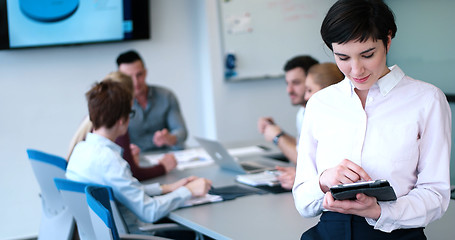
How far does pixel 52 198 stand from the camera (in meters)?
3.18

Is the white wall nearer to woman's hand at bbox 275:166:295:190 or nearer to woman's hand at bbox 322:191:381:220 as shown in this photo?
woman's hand at bbox 275:166:295:190

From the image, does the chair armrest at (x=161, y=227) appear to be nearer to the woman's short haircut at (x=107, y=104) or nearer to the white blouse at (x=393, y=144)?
the woman's short haircut at (x=107, y=104)

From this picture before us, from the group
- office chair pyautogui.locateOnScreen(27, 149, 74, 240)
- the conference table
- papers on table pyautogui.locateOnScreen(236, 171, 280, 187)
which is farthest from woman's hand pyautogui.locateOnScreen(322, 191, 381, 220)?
office chair pyautogui.locateOnScreen(27, 149, 74, 240)

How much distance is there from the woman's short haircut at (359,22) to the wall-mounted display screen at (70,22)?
3.94m

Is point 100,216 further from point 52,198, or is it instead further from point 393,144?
point 52,198

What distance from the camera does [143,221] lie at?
271cm

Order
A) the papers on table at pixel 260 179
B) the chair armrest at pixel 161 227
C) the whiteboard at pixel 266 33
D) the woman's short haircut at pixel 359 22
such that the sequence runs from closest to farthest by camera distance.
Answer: the woman's short haircut at pixel 359 22 < the chair armrest at pixel 161 227 < the papers on table at pixel 260 179 < the whiteboard at pixel 266 33

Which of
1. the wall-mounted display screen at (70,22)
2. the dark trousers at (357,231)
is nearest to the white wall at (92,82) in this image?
the wall-mounted display screen at (70,22)

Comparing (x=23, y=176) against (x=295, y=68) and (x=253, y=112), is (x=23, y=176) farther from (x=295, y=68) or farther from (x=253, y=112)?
(x=295, y=68)

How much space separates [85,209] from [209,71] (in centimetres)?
344

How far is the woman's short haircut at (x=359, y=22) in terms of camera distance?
1562 mm

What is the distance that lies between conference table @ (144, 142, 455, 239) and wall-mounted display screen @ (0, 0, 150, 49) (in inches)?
116

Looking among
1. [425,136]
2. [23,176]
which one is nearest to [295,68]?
[425,136]

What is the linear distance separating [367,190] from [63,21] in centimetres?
421
